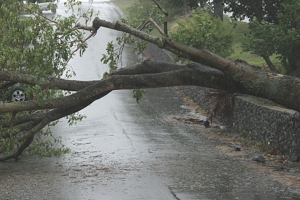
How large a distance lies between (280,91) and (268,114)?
18.7 ft

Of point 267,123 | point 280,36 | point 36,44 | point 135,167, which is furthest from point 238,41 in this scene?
point 36,44

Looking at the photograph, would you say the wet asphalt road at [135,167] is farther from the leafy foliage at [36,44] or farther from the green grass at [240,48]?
the green grass at [240,48]

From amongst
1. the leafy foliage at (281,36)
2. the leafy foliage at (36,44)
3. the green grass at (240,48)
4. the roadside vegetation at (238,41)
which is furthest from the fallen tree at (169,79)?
the green grass at (240,48)

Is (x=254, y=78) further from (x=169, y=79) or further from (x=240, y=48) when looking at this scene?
(x=240, y=48)

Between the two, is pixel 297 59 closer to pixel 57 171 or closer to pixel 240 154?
pixel 240 154

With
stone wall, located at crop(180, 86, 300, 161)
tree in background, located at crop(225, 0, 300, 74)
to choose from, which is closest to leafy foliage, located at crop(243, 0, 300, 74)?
tree in background, located at crop(225, 0, 300, 74)

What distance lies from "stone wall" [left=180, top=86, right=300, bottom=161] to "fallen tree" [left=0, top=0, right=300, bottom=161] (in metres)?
3.73

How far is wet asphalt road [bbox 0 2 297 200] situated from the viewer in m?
11.1

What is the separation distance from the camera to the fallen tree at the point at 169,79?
11219mm

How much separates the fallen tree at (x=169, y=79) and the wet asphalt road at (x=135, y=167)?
1541 millimetres

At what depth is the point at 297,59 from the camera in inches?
787

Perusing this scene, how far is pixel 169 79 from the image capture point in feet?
38.2

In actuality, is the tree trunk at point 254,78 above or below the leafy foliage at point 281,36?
below

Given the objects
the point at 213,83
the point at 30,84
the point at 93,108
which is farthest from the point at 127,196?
the point at 93,108
